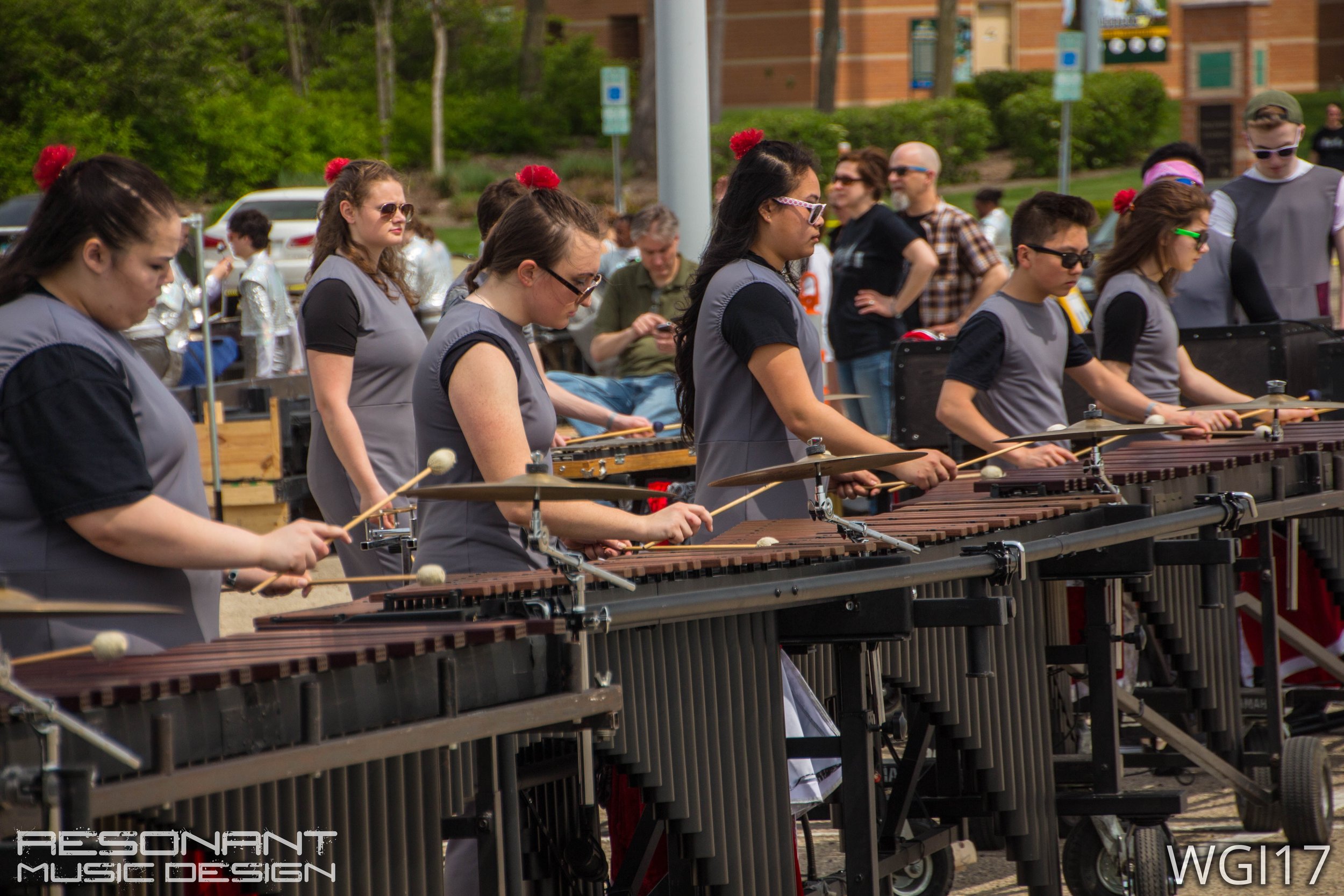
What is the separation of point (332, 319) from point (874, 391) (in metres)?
4.63

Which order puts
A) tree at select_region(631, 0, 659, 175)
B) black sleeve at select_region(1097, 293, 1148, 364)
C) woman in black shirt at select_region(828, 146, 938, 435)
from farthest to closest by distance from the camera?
tree at select_region(631, 0, 659, 175) < woman in black shirt at select_region(828, 146, 938, 435) < black sleeve at select_region(1097, 293, 1148, 364)

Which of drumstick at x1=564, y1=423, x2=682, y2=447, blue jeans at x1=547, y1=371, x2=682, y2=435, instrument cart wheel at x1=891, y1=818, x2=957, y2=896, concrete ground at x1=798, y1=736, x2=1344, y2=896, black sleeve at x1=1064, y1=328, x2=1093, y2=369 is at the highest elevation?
black sleeve at x1=1064, y1=328, x2=1093, y2=369

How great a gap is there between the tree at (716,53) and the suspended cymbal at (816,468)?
1250 inches

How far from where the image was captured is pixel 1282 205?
26.2ft

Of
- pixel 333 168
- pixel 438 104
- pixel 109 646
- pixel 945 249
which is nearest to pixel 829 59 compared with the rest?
pixel 438 104

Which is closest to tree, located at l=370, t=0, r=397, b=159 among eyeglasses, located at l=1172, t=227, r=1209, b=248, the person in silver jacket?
the person in silver jacket

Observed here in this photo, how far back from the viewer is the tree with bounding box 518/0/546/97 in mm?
40156

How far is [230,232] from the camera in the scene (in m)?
11.8

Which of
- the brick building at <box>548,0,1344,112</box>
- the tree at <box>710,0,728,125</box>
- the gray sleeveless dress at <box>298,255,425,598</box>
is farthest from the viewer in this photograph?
the brick building at <box>548,0,1344,112</box>

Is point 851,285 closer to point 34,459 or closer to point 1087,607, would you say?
Answer: point 1087,607

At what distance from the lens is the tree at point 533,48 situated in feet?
132

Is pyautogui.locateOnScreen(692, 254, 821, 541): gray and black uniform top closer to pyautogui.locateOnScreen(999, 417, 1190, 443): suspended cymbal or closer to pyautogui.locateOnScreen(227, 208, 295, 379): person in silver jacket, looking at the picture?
pyautogui.locateOnScreen(999, 417, 1190, 443): suspended cymbal

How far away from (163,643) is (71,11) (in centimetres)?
2968

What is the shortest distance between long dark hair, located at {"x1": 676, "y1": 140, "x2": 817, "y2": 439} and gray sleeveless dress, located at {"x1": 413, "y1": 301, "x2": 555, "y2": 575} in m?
0.75
